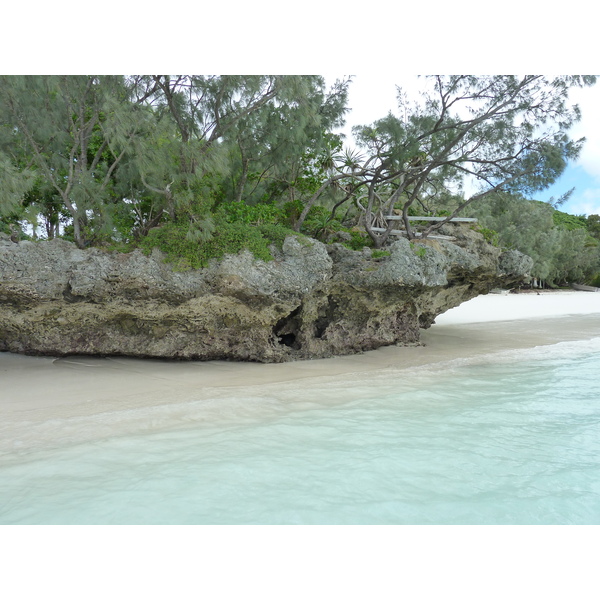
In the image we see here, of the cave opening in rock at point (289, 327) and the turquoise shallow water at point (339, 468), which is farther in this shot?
the cave opening in rock at point (289, 327)

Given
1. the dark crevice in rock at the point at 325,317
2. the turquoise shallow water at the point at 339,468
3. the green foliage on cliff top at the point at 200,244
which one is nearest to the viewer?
the turquoise shallow water at the point at 339,468

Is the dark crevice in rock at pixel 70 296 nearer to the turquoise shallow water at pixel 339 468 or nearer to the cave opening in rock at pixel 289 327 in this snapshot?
the turquoise shallow water at pixel 339 468

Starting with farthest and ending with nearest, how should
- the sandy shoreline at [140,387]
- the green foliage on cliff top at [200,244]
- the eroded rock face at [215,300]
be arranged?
1. the green foliage on cliff top at [200,244]
2. the eroded rock face at [215,300]
3. the sandy shoreline at [140,387]

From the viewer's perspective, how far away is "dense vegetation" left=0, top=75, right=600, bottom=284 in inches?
312

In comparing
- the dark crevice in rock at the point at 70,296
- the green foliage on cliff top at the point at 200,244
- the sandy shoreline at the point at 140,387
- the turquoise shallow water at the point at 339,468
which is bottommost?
the turquoise shallow water at the point at 339,468

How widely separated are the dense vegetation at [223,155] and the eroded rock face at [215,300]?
61 cm

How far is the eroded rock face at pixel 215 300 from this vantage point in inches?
304

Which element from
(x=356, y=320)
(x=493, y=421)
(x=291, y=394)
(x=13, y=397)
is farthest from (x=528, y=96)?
(x=13, y=397)

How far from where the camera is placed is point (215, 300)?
8.26m

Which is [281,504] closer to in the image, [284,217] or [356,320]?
[356,320]

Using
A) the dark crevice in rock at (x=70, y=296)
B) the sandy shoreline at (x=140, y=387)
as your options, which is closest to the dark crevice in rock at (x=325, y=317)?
the sandy shoreline at (x=140, y=387)

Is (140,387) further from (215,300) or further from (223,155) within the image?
(223,155)

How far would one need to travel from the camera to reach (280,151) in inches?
414

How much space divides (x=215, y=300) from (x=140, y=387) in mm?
2148
